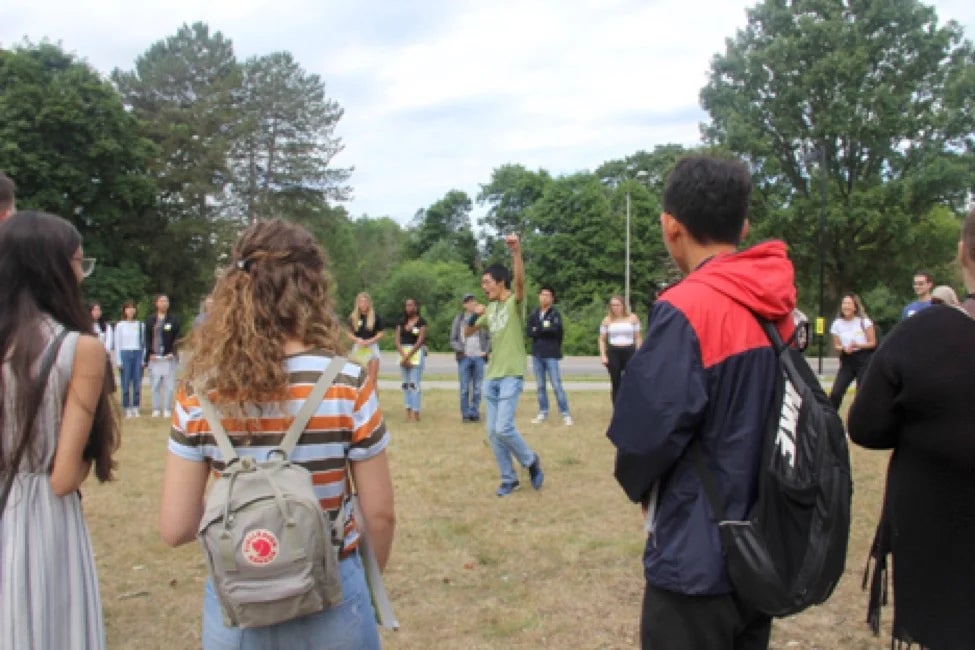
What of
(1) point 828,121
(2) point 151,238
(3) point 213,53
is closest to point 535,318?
(1) point 828,121

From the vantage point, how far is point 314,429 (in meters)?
2.05

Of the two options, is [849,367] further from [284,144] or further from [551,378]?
[284,144]

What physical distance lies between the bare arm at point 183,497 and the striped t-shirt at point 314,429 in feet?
0.10

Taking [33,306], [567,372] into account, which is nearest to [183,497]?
[33,306]

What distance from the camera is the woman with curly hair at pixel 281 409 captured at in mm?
2035

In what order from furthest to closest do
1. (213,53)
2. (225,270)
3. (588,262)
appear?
(588,262) → (213,53) → (225,270)

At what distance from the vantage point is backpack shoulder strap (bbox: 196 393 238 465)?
1997 mm

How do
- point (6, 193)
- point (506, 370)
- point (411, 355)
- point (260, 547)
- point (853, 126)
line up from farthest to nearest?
point (853, 126)
point (411, 355)
point (506, 370)
point (6, 193)
point (260, 547)

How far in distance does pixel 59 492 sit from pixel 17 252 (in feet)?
2.53

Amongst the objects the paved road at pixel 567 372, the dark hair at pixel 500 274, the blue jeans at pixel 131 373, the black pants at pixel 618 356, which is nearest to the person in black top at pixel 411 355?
the black pants at pixel 618 356

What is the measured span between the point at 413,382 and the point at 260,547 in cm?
1043

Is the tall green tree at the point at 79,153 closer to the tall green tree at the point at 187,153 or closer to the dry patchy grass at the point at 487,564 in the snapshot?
the tall green tree at the point at 187,153

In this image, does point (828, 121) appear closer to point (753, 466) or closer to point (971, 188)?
point (971, 188)

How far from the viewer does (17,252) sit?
8.32 feet
